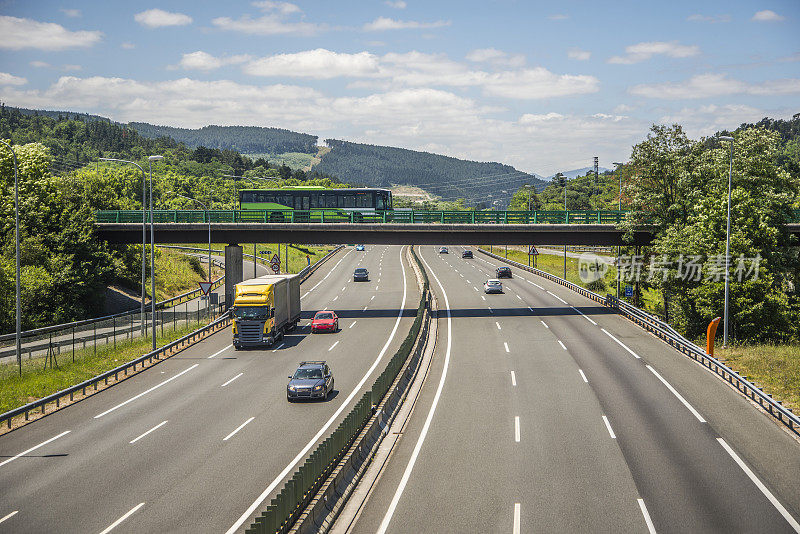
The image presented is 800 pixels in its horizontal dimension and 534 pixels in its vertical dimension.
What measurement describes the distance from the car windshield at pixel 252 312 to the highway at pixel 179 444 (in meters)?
2.20

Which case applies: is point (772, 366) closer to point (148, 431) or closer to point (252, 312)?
point (252, 312)

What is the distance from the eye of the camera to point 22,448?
23.0m

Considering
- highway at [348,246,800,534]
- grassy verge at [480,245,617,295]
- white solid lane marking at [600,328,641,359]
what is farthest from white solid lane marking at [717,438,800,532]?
grassy verge at [480,245,617,295]

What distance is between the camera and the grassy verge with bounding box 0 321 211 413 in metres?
29.5

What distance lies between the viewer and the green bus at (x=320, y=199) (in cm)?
6762

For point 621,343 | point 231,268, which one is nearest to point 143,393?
point 231,268

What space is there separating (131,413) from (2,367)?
409 inches

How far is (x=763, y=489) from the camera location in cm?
1845

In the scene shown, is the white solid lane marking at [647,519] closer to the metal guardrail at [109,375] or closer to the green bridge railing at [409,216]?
the metal guardrail at [109,375]

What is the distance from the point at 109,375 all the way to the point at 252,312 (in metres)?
10.4

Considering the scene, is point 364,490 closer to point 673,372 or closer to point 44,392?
point 44,392

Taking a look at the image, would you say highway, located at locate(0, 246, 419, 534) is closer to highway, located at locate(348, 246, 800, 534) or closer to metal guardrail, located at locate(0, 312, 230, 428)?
metal guardrail, located at locate(0, 312, 230, 428)

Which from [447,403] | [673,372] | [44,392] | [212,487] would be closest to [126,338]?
[44,392]

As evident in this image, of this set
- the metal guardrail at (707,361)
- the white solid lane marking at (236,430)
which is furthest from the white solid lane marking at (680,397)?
the white solid lane marking at (236,430)
